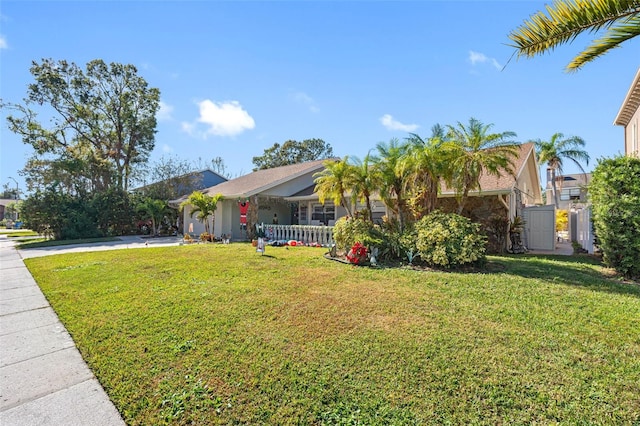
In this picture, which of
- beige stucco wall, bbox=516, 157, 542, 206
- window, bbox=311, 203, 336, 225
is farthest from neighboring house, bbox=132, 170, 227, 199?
beige stucco wall, bbox=516, 157, 542, 206

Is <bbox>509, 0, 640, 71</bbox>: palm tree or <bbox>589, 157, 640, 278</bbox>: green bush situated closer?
<bbox>509, 0, 640, 71</bbox>: palm tree

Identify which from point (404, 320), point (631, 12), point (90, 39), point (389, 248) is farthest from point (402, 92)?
point (90, 39)

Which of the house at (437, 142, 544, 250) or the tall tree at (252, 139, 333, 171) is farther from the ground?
the tall tree at (252, 139, 333, 171)

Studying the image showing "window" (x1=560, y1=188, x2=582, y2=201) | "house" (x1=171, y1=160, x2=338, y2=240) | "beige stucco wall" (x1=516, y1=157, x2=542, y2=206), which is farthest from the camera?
"window" (x1=560, y1=188, x2=582, y2=201)

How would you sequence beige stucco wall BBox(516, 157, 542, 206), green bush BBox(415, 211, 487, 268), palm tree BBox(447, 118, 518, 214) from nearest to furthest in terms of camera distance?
1. green bush BBox(415, 211, 487, 268)
2. palm tree BBox(447, 118, 518, 214)
3. beige stucco wall BBox(516, 157, 542, 206)

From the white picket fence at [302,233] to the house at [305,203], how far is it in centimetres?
27

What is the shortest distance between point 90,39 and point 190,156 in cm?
2070

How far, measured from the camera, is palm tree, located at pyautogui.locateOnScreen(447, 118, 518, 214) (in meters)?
9.67

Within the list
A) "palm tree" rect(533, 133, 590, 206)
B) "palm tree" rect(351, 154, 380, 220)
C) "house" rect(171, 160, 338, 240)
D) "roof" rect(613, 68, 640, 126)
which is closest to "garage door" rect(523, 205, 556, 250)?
"roof" rect(613, 68, 640, 126)

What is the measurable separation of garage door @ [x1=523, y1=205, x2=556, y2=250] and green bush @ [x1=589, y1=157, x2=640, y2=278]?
7.15 m

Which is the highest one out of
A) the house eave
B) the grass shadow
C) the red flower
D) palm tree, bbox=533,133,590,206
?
palm tree, bbox=533,133,590,206

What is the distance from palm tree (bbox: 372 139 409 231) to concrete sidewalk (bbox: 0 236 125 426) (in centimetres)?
867

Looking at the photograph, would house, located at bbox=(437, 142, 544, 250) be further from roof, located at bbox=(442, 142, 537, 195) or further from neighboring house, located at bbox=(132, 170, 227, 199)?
neighboring house, located at bbox=(132, 170, 227, 199)

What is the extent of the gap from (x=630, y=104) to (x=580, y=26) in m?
11.5
